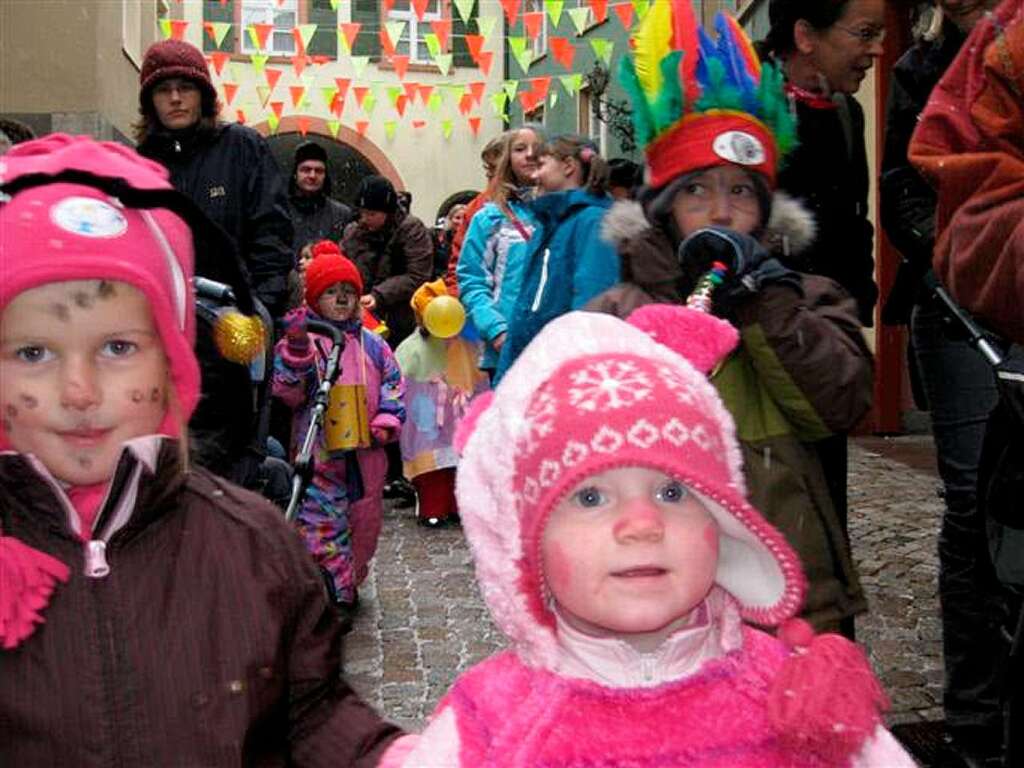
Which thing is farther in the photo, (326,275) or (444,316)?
(444,316)

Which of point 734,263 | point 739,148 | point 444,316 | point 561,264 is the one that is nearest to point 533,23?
point 444,316

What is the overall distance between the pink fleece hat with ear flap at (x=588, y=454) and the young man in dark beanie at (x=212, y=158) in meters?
3.05

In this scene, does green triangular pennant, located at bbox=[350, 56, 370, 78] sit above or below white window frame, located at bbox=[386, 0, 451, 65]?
below

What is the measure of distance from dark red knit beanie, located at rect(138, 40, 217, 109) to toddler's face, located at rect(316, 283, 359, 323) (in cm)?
125

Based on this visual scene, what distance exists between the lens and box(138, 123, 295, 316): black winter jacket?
4.98 meters

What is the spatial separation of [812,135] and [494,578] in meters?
2.17

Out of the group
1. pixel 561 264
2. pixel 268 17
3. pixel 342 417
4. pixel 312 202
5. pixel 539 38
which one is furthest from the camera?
pixel 268 17

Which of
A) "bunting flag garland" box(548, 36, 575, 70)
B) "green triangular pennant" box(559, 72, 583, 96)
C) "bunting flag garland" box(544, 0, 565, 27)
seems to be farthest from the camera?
"green triangular pennant" box(559, 72, 583, 96)

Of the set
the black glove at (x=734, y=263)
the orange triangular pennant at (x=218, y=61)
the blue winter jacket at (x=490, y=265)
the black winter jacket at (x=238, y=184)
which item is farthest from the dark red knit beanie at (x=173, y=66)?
the orange triangular pennant at (x=218, y=61)

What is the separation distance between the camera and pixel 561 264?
165 inches

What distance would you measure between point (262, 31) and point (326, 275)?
65.3 ft

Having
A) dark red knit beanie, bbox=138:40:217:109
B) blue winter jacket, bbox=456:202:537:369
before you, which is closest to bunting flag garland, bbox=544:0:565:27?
blue winter jacket, bbox=456:202:537:369

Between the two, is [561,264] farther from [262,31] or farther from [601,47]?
[262,31]

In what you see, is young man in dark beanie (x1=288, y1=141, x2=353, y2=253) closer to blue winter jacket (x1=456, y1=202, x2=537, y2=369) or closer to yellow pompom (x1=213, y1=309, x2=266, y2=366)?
blue winter jacket (x1=456, y1=202, x2=537, y2=369)
